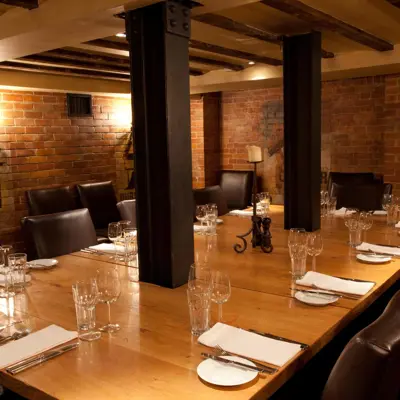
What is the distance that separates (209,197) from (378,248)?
193 centimetres

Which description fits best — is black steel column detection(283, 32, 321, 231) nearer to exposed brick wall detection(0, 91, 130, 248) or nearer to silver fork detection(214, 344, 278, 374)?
silver fork detection(214, 344, 278, 374)

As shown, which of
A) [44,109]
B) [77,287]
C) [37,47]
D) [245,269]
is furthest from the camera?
[44,109]

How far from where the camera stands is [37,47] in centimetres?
306

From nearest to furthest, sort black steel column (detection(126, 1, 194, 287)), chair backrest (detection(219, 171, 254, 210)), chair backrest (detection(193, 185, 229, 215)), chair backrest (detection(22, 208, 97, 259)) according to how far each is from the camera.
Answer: black steel column (detection(126, 1, 194, 287)), chair backrest (detection(22, 208, 97, 259)), chair backrest (detection(193, 185, 229, 215)), chair backrest (detection(219, 171, 254, 210))

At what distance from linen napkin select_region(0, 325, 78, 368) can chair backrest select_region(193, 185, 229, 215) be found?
2579 millimetres

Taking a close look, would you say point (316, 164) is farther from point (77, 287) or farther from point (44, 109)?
point (44, 109)

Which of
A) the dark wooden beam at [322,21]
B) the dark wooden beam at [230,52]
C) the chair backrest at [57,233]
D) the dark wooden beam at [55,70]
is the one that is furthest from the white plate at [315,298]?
the dark wooden beam at [55,70]

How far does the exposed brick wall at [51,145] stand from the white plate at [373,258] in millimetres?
3708

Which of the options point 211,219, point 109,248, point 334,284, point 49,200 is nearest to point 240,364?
point 334,284

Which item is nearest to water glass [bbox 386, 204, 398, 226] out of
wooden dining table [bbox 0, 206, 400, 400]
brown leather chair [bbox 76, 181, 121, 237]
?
wooden dining table [bbox 0, 206, 400, 400]

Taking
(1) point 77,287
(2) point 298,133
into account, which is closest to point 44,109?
(2) point 298,133

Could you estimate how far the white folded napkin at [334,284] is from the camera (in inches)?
78.8

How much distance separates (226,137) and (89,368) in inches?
211

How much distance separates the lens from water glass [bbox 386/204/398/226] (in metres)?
3.22
